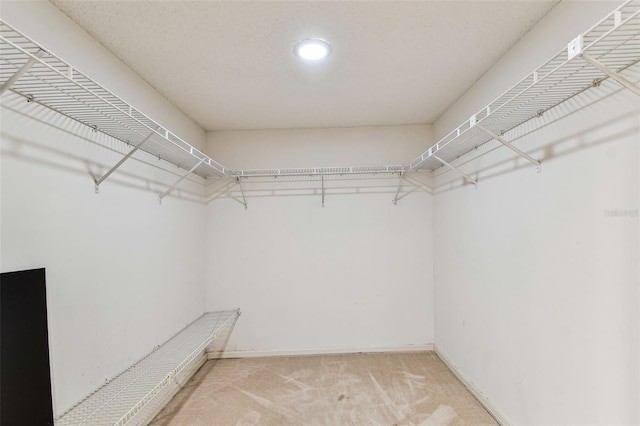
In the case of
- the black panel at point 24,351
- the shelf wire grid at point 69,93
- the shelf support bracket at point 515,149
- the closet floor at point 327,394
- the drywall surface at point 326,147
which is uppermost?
the drywall surface at point 326,147

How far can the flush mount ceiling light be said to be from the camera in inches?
60.3

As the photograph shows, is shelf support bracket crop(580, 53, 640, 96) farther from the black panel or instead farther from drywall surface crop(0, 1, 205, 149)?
the black panel

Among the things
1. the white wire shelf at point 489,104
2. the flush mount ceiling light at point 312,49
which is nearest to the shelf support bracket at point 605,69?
the white wire shelf at point 489,104

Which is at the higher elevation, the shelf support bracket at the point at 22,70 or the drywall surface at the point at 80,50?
the drywall surface at the point at 80,50

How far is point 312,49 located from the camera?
5.20 ft

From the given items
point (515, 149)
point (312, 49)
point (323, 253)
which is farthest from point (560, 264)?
point (323, 253)

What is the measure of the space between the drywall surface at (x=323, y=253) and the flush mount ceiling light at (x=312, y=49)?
126 centimetres

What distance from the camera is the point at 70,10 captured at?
129cm

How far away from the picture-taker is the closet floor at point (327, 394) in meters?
A: 1.88

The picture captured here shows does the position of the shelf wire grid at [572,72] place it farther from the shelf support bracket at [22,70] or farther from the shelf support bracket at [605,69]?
the shelf support bracket at [22,70]

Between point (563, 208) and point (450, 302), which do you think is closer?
point (563, 208)

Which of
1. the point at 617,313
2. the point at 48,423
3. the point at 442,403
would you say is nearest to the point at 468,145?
the point at 617,313

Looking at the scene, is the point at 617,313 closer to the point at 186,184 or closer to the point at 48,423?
the point at 48,423

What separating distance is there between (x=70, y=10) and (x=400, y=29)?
149cm
